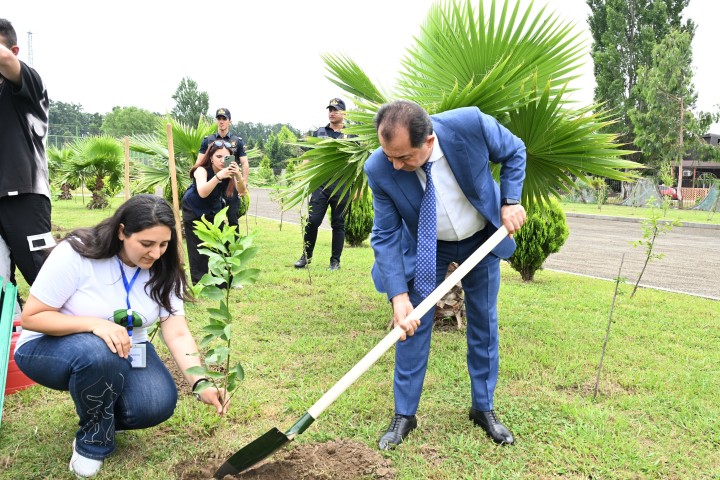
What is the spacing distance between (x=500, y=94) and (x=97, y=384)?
2.88 m

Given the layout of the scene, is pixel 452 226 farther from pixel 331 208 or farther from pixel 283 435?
pixel 331 208

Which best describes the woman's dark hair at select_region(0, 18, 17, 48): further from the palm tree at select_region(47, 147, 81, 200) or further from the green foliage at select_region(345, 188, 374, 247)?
the palm tree at select_region(47, 147, 81, 200)

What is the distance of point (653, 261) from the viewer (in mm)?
9219

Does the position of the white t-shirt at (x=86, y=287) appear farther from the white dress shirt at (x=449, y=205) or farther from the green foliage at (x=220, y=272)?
the white dress shirt at (x=449, y=205)

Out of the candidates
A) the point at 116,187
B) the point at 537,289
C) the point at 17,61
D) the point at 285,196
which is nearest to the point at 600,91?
the point at 116,187

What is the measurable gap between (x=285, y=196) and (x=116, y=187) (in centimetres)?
1398

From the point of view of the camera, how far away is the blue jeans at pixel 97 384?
2.30 metres

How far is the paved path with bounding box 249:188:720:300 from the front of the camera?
24.4 feet

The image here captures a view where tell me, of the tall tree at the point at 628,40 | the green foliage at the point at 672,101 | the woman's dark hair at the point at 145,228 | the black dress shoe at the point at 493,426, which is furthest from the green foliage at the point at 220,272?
the tall tree at the point at 628,40

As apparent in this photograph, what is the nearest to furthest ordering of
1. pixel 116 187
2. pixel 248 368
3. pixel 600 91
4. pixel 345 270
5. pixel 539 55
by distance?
1. pixel 248 368
2. pixel 539 55
3. pixel 345 270
4. pixel 116 187
5. pixel 600 91

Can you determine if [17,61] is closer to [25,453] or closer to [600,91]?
[25,453]

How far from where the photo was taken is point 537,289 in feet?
20.7

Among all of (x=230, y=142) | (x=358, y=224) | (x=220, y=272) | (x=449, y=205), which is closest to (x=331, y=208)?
(x=230, y=142)

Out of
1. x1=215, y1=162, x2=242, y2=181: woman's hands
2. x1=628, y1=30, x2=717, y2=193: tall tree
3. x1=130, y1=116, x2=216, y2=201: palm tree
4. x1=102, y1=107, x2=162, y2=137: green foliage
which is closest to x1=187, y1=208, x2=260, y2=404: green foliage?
x1=215, y1=162, x2=242, y2=181: woman's hands
